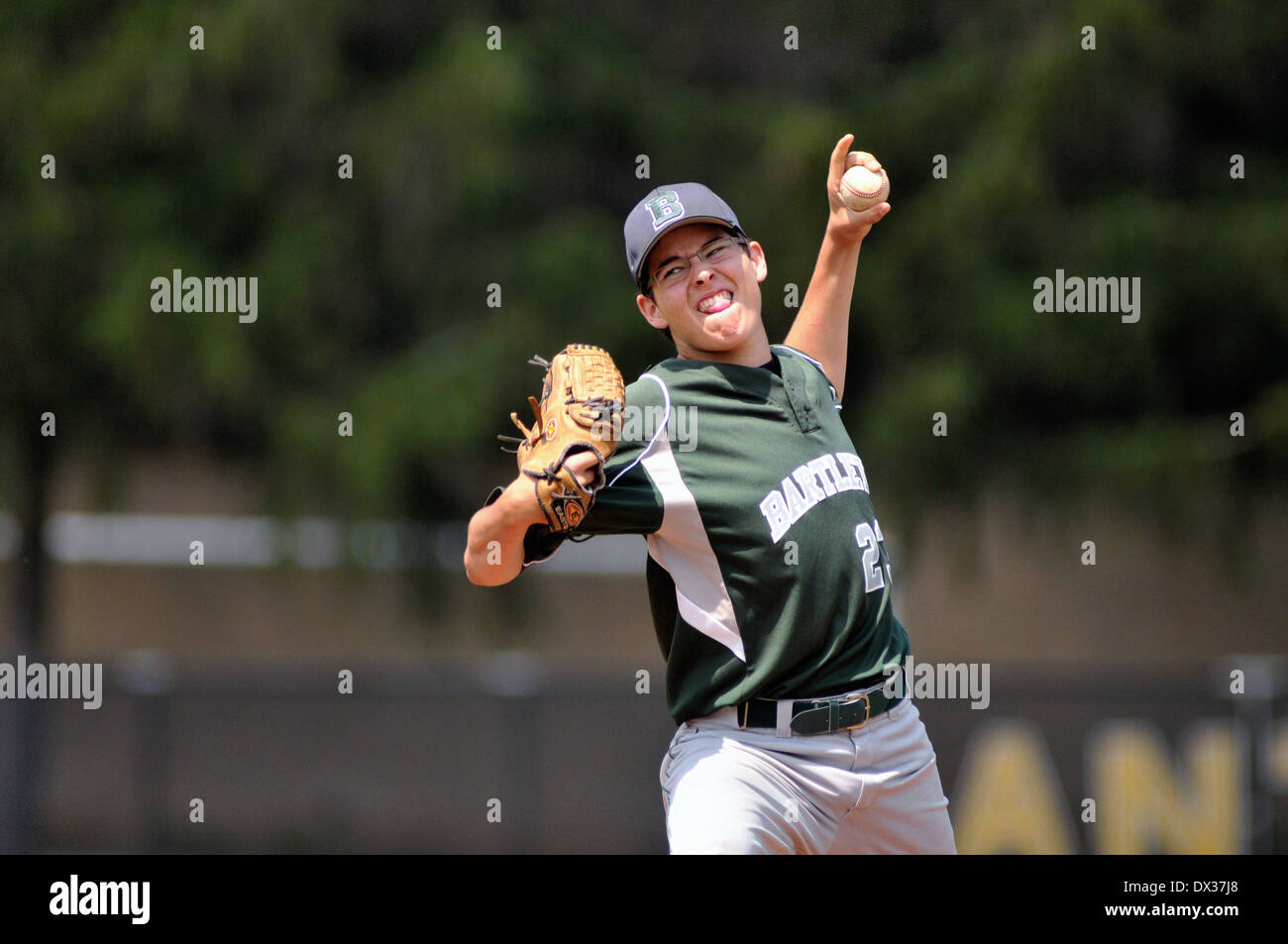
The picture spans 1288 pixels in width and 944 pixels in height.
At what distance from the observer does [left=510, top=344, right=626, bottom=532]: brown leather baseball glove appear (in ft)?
11.1

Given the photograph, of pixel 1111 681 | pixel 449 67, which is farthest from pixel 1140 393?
pixel 449 67

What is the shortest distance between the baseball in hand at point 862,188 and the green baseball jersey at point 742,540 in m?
0.62

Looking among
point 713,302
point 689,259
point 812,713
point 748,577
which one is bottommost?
point 812,713

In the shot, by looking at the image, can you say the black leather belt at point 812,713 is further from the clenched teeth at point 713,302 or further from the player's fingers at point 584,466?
the clenched teeth at point 713,302

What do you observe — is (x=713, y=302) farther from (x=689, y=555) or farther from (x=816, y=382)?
(x=689, y=555)

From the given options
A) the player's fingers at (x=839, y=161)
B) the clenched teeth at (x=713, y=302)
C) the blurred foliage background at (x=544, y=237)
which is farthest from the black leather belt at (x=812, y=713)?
the blurred foliage background at (x=544, y=237)

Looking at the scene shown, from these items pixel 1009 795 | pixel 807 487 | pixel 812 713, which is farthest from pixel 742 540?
pixel 1009 795

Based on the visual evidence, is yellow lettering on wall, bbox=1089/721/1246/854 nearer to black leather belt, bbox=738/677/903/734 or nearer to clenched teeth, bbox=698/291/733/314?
black leather belt, bbox=738/677/903/734

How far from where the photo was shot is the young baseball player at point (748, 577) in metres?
3.60

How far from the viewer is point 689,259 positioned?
380 cm

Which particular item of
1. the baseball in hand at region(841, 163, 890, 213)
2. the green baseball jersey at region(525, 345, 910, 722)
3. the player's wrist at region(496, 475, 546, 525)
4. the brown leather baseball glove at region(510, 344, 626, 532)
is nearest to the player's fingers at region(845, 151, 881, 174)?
the baseball in hand at region(841, 163, 890, 213)

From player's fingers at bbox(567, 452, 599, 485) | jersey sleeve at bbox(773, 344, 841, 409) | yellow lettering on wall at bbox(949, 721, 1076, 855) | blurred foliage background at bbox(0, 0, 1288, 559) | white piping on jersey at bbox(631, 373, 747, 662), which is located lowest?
yellow lettering on wall at bbox(949, 721, 1076, 855)

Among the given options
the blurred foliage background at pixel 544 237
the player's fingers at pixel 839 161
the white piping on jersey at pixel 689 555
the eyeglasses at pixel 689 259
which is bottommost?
the white piping on jersey at pixel 689 555

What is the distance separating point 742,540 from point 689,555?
0.49 feet
